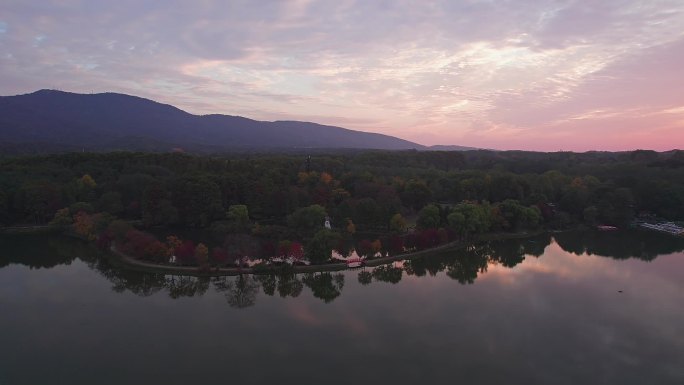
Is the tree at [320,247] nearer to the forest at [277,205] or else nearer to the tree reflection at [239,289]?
the forest at [277,205]

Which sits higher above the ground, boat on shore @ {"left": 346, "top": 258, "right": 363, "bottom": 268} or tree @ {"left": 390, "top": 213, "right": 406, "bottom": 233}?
tree @ {"left": 390, "top": 213, "right": 406, "bottom": 233}

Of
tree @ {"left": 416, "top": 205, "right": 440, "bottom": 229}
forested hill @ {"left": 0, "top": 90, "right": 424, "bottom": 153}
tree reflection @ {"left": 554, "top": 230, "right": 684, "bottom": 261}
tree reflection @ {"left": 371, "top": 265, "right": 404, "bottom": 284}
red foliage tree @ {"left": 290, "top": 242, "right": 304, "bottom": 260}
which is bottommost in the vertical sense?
tree reflection @ {"left": 371, "top": 265, "right": 404, "bottom": 284}

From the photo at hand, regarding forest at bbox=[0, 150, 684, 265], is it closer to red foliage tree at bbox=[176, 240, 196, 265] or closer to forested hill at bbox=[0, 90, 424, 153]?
red foliage tree at bbox=[176, 240, 196, 265]

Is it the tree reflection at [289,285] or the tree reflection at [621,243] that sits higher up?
the tree reflection at [621,243]

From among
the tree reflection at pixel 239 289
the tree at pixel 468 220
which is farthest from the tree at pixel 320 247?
the tree at pixel 468 220

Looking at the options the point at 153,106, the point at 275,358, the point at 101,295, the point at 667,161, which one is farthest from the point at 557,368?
the point at 153,106

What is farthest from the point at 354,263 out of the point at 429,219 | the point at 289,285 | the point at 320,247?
the point at 429,219

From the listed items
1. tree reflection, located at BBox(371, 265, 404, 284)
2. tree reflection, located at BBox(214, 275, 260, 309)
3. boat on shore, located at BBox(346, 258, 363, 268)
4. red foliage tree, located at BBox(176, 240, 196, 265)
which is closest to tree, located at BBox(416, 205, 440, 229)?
tree reflection, located at BBox(371, 265, 404, 284)
